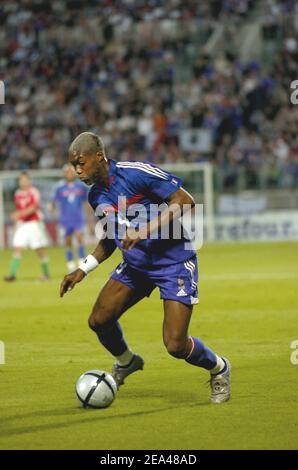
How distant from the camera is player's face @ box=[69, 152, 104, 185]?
8531mm

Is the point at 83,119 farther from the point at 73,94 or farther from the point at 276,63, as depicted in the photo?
the point at 276,63

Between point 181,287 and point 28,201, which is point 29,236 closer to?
point 28,201

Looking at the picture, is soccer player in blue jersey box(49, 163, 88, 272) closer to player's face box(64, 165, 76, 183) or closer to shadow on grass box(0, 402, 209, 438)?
player's face box(64, 165, 76, 183)

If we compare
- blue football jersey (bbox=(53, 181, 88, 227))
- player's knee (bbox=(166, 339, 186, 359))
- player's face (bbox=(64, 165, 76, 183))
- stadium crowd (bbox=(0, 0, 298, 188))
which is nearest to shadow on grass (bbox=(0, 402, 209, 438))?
player's knee (bbox=(166, 339, 186, 359))

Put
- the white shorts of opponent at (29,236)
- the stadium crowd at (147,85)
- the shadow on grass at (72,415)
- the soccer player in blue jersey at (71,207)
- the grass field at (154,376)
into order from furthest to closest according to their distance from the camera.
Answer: the stadium crowd at (147,85) → the soccer player in blue jersey at (71,207) → the white shorts of opponent at (29,236) → the shadow on grass at (72,415) → the grass field at (154,376)

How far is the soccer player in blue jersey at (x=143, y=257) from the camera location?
8.56 meters

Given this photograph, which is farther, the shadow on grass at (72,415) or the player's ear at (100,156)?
the player's ear at (100,156)

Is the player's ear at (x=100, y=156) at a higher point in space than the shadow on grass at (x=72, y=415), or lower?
higher

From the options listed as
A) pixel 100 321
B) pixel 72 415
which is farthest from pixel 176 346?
pixel 72 415

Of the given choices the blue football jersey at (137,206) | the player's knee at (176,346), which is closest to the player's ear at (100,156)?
the blue football jersey at (137,206)

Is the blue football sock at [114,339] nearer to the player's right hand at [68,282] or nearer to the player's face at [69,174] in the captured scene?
the player's right hand at [68,282]

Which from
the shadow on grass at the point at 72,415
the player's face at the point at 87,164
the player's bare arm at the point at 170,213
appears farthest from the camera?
the player's face at the point at 87,164

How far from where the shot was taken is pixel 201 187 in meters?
32.2
